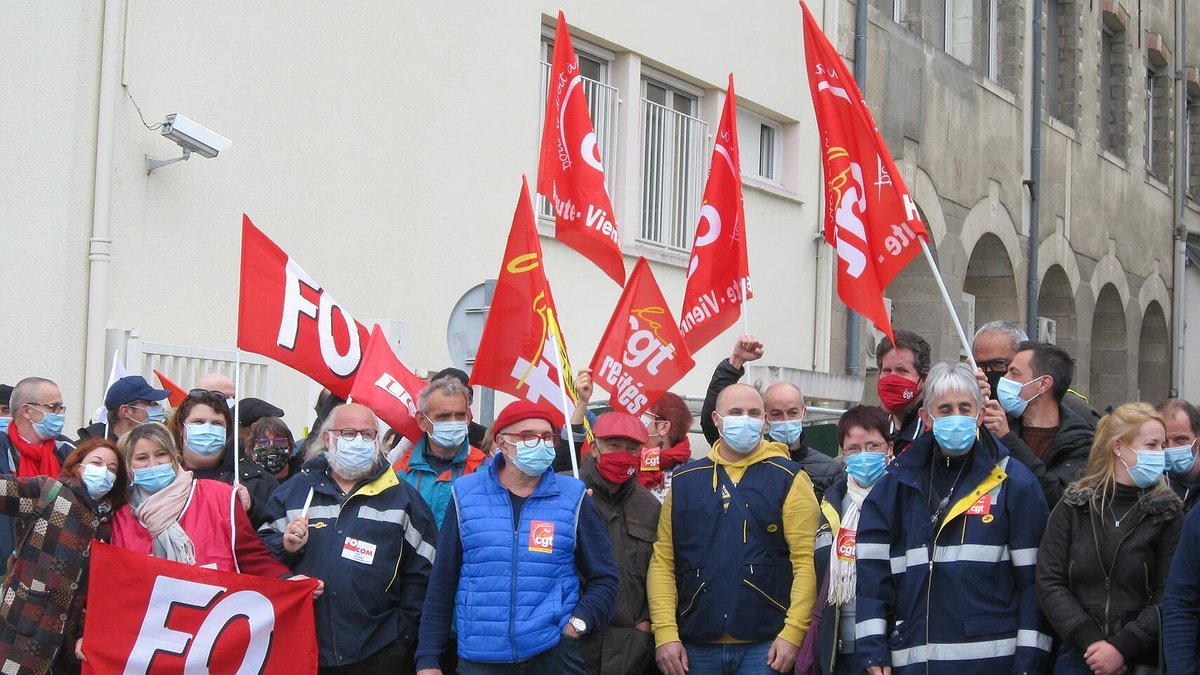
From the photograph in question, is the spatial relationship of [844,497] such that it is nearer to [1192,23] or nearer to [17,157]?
[17,157]

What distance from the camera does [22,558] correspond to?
20.6 feet

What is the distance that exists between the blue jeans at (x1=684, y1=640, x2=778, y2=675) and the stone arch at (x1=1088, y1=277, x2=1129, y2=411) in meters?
19.3

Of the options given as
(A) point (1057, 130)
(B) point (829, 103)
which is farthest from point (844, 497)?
(A) point (1057, 130)

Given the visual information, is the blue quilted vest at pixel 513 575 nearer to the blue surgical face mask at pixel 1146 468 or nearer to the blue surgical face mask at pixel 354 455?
the blue surgical face mask at pixel 354 455

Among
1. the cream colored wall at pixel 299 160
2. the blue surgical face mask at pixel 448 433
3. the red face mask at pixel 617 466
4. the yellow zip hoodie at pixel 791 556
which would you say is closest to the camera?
the yellow zip hoodie at pixel 791 556

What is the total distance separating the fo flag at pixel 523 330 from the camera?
25.0 feet

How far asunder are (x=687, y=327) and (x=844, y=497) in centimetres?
289

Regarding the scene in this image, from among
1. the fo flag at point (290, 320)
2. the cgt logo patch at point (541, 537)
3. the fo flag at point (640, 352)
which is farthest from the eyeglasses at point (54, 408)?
the cgt logo patch at point (541, 537)

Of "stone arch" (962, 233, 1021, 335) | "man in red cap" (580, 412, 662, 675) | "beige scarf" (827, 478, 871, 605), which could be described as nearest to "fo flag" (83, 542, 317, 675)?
"man in red cap" (580, 412, 662, 675)

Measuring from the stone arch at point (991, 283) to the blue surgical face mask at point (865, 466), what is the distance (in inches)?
559

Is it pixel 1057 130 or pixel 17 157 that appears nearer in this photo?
pixel 17 157

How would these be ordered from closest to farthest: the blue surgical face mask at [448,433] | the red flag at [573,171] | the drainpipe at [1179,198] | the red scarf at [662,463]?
the blue surgical face mask at [448,433], the red scarf at [662,463], the red flag at [573,171], the drainpipe at [1179,198]

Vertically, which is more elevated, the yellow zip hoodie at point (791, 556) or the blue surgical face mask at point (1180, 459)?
the blue surgical face mask at point (1180, 459)

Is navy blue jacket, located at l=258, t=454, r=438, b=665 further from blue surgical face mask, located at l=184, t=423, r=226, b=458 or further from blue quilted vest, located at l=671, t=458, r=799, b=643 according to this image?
blue quilted vest, located at l=671, t=458, r=799, b=643
